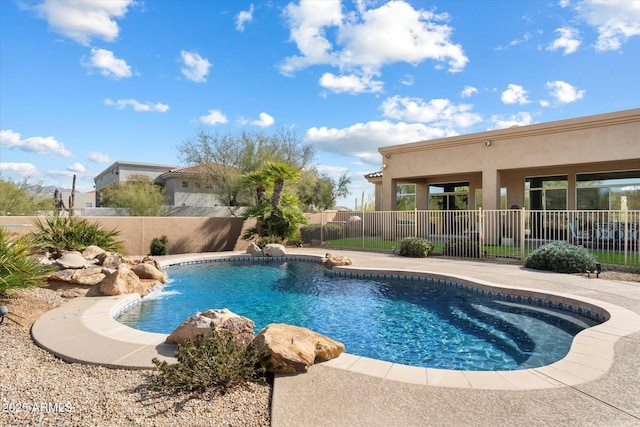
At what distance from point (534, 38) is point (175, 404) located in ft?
50.7

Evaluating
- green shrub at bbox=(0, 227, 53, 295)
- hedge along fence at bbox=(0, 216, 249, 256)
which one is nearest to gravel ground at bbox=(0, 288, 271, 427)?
green shrub at bbox=(0, 227, 53, 295)

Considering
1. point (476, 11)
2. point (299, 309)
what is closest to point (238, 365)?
point (299, 309)

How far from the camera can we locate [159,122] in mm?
21438

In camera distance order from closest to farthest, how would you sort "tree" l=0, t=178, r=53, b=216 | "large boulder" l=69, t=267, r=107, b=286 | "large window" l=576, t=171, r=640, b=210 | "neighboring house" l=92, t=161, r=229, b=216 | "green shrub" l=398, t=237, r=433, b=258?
"large boulder" l=69, t=267, r=107, b=286 < "green shrub" l=398, t=237, r=433, b=258 < "large window" l=576, t=171, r=640, b=210 < "tree" l=0, t=178, r=53, b=216 < "neighboring house" l=92, t=161, r=229, b=216

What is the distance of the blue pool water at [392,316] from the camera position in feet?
17.8

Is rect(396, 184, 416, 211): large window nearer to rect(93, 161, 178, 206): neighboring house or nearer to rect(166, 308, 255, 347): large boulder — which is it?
rect(166, 308, 255, 347): large boulder

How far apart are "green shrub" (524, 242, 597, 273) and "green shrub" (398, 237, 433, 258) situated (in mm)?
3966

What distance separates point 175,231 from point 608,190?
64.9 ft

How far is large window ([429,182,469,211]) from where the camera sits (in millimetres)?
20719

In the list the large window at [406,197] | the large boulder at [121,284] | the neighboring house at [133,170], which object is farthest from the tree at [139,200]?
the large boulder at [121,284]

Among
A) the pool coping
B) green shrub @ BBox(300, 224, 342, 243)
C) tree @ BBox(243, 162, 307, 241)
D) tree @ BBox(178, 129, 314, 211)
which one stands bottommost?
the pool coping

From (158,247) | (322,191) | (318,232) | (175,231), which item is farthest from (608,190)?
(322,191)

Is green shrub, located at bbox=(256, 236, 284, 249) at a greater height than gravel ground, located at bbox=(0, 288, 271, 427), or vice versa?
green shrub, located at bbox=(256, 236, 284, 249)

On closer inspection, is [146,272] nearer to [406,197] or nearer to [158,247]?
[158,247]
